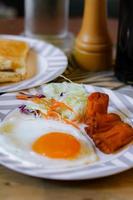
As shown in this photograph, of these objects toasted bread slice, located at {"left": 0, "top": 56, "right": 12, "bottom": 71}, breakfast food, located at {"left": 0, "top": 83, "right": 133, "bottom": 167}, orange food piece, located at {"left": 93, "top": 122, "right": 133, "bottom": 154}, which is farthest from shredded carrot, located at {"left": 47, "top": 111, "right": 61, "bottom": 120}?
toasted bread slice, located at {"left": 0, "top": 56, "right": 12, "bottom": 71}

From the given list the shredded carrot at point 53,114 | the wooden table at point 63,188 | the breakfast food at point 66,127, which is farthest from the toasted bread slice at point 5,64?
the wooden table at point 63,188

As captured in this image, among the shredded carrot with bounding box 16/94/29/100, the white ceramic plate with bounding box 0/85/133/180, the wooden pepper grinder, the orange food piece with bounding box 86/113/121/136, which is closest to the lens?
the white ceramic plate with bounding box 0/85/133/180

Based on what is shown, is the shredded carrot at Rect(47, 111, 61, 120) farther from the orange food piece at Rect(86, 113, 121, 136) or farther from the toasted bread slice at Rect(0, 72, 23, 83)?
the toasted bread slice at Rect(0, 72, 23, 83)

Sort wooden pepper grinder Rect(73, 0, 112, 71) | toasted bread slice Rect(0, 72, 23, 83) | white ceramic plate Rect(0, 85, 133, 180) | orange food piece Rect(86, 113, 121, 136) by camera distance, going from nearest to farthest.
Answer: white ceramic plate Rect(0, 85, 133, 180)
orange food piece Rect(86, 113, 121, 136)
toasted bread slice Rect(0, 72, 23, 83)
wooden pepper grinder Rect(73, 0, 112, 71)

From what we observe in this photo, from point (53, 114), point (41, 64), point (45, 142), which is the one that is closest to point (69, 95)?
point (53, 114)

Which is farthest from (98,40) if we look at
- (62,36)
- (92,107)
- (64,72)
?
(92,107)

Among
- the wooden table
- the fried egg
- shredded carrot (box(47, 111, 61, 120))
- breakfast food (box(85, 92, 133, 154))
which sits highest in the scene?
breakfast food (box(85, 92, 133, 154))

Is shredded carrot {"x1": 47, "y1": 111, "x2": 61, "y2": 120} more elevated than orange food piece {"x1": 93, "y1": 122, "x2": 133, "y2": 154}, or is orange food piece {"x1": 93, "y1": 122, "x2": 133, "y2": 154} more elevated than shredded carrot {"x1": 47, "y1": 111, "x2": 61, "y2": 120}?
orange food piece {"x1": 93, "y1": 122, "x2": 133, "y2": 154}

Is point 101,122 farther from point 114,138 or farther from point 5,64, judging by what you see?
point 5,64

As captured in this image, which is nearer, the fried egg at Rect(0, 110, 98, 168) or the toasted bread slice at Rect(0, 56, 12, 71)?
the fried egg at Rect(0, 110, 98, 168)
